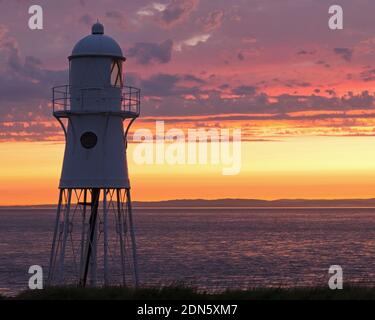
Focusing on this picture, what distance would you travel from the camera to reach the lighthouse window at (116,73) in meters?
34.5

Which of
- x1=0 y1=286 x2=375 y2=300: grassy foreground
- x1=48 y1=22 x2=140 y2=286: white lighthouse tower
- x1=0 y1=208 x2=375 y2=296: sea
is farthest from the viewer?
x1=0 y1=208 x2=375 y2=296: sea

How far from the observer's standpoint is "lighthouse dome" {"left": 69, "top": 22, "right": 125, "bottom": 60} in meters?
33.9

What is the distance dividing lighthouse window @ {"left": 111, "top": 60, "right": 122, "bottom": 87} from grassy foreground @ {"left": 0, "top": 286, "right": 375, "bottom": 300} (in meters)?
11.5

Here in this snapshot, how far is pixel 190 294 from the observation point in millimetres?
26281

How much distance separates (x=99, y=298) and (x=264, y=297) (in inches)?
241

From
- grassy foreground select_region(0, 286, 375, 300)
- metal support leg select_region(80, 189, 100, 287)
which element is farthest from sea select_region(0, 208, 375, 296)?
grassy foreground select_region(0, 286, 375, 300)

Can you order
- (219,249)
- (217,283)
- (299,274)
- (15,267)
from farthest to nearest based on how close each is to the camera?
(219,249) < (15,267) < (299,274) < (217,283)

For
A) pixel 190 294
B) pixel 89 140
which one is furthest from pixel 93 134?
pixel 190 294

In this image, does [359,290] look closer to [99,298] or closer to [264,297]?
[264,297]

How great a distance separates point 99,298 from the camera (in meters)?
25.9

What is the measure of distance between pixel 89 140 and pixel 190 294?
35.9ft

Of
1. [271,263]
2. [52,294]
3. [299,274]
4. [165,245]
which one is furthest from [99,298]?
[165,245]

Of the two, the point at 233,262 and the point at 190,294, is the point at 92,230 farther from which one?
the point at 233,262

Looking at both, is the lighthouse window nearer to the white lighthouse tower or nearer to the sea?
the white lighthouse tower
